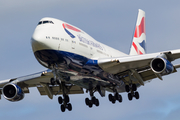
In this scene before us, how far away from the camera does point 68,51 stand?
27.1 meters

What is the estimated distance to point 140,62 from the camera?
30641 mm

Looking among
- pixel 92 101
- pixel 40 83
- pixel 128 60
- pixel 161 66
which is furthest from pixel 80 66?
pixel 40 83

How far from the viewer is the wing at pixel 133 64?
1153 inches

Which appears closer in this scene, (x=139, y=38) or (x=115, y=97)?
(x=115, y=97)

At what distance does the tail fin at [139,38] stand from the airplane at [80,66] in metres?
9.43

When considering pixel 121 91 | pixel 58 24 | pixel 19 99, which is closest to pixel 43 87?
pixel 19 99

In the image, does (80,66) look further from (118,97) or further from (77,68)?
(118,97)

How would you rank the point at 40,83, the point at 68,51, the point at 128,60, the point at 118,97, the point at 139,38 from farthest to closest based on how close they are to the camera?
1. the point at 139,38
2. the point at 118,97
3. the point at 40,83
4. the point at 128,60
5. the point at 68,51

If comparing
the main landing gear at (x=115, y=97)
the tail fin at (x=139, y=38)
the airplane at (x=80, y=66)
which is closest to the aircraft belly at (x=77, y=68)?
the airplane at (x=80, y=66)

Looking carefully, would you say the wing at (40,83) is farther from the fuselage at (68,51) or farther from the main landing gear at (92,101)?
the fuselage at (68,51)

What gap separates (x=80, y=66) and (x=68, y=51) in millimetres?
2101

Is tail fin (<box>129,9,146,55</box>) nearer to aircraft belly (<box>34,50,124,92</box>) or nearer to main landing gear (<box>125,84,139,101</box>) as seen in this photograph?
main landing gear (<box>125,84,139,101</box>)

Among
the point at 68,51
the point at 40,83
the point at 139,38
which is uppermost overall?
the point at 139,38

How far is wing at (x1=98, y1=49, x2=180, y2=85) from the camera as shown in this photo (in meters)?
29.3
